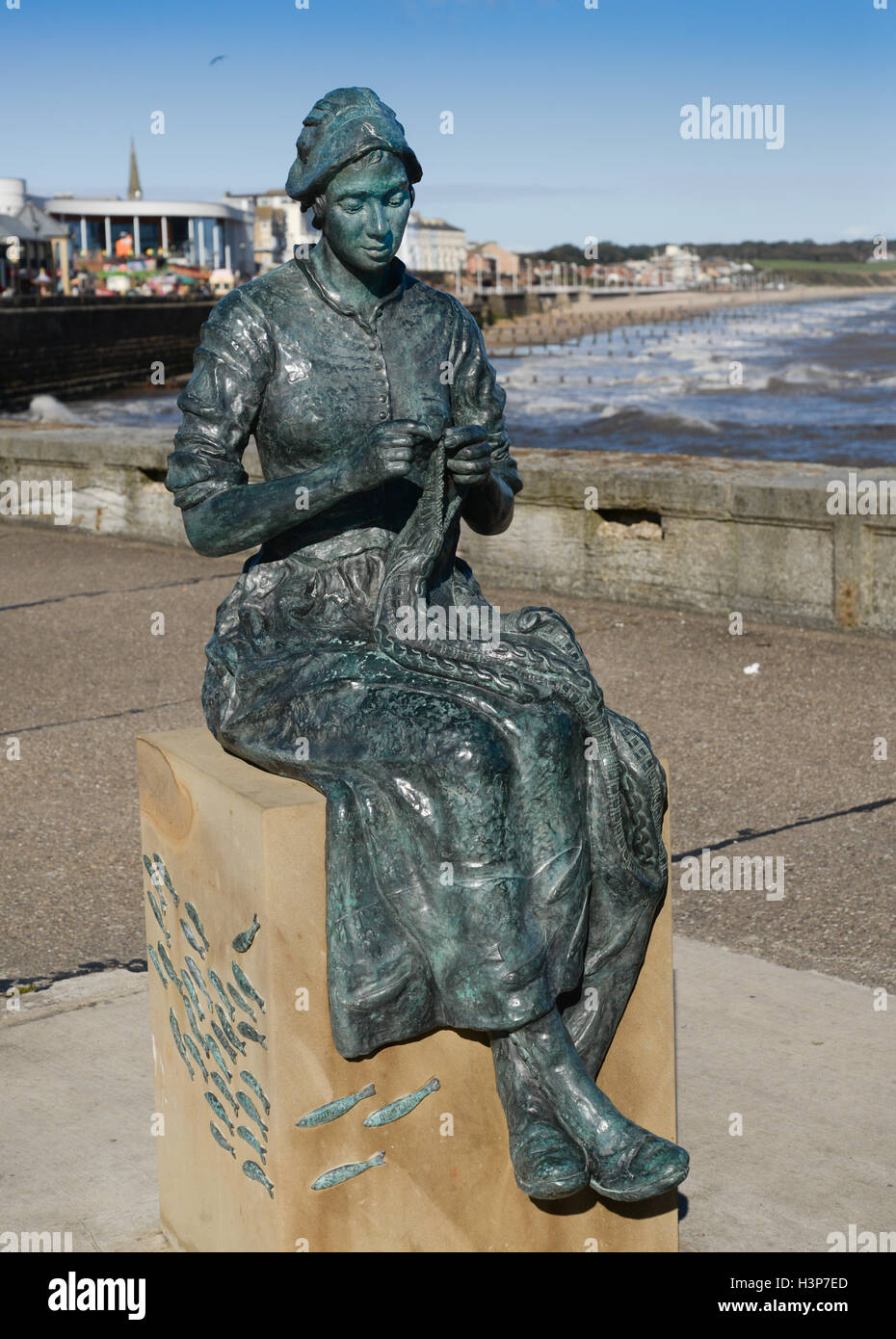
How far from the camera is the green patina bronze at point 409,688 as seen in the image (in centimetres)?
282

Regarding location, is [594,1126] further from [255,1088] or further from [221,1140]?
[221,1140]

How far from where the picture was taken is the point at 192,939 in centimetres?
324

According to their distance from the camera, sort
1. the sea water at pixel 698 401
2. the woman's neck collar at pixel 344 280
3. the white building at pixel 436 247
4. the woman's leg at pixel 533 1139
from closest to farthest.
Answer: the woman's leg at pixel 533 1139, the woman's neck collar at pixel 344 280, the sea water at pixel 698 401, the white building at pixel 436 247

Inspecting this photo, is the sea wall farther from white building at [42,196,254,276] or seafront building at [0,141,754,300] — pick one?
white building at [42,196,254,276]

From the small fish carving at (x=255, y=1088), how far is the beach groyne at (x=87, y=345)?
125 ft

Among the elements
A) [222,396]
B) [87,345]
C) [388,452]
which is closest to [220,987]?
[388,452]

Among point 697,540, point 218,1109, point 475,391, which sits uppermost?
point 475,391

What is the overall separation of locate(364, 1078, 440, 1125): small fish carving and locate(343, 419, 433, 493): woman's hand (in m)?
1.14

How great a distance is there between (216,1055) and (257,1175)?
279mm

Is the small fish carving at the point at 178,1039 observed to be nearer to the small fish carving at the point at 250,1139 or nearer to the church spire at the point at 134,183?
the small fish carving at the point at 250,1139

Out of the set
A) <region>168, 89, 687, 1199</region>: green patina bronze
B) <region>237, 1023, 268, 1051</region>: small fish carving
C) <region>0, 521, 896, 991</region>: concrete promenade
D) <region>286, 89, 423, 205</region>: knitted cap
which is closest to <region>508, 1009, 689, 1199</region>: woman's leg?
<region>168, 89, 687, 1199</region>: green patina bronze

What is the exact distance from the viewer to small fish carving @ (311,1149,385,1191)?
290cm

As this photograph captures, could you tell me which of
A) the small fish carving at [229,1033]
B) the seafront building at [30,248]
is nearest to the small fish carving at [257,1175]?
the small fish carving at [229,1033]

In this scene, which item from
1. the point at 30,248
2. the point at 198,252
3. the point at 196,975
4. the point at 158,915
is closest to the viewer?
the point at 196,975
